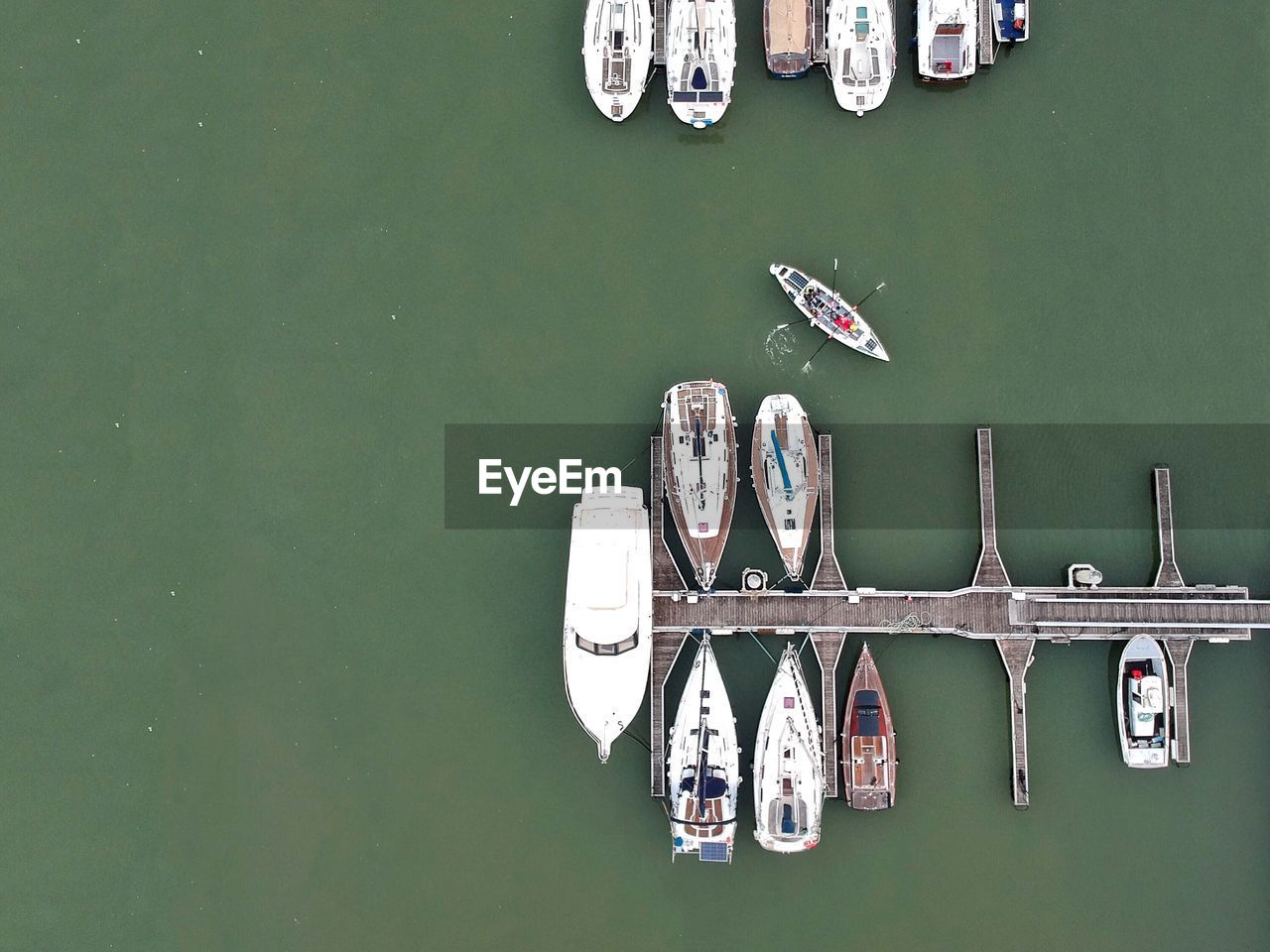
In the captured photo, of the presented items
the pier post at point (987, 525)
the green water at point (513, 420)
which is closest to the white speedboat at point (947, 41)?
the green water at point (513, 420)

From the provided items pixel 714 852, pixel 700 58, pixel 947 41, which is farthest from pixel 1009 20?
pixel 714 852

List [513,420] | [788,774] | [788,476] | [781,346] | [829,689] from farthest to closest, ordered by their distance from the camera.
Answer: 1. [513,420]
2. [781,346]
3. [829,689]
4. [788,476]
5. [788,774]

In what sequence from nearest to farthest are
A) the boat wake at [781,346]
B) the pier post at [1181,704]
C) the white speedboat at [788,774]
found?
1. the white speedboat at [788,774]
2. the pier post at [1181,704]
3. the boat wake at [781,346]

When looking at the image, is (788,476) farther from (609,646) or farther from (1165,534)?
(1165,534)

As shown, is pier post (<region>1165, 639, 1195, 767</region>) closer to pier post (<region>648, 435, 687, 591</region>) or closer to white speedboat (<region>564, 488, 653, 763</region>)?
pier post (<region>648, 435, 687, 591</region>)

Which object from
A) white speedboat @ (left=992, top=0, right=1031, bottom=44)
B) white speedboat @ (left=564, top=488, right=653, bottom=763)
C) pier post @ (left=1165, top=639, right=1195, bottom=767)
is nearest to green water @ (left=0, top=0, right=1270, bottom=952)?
white speedboat @ (left=992, top=0, right=1031, bottom=44)

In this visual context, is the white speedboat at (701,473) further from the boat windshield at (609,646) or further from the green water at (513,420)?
the boat windshield at (609,646)
